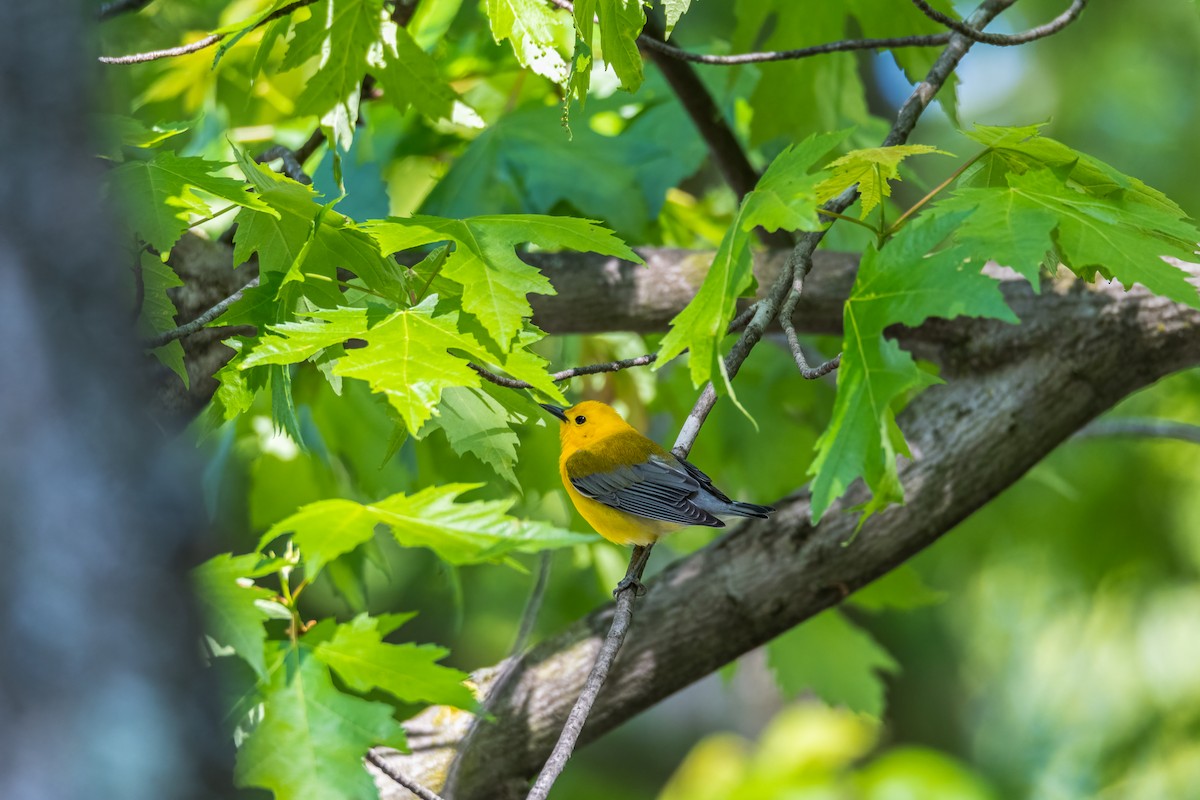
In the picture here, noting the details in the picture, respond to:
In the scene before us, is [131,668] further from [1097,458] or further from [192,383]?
[1097,458]

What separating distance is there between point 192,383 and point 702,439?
1.79 metres

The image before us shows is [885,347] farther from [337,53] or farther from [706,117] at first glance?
[706,117]

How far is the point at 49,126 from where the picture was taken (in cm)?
76

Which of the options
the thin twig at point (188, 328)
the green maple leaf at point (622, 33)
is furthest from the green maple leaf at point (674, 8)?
the thin twig at point (188, 328)

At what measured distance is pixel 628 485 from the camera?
10.8 feet

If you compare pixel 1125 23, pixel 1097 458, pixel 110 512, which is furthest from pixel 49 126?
pixel 1125 23

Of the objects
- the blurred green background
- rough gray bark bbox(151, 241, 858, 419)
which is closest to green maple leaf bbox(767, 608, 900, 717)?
the blurred green background

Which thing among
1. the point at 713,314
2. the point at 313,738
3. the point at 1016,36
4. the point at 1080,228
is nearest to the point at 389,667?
the point at 313,738

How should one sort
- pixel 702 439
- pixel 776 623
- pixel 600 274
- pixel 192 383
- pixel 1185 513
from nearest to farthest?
pixel 192 383, pixel 776 623, pixel 600 274, pixel 702 439, pixel 1185 513

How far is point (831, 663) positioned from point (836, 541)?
85 centimetres

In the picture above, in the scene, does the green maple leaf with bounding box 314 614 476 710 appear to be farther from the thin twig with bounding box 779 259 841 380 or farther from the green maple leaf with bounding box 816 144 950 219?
the green maple leaf with bounding box 816 144 950 219

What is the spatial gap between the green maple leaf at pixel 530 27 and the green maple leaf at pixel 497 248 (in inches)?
18.7

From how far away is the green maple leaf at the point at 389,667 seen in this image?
5.68 ft

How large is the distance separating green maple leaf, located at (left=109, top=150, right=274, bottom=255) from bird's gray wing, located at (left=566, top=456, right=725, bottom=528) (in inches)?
63.7
